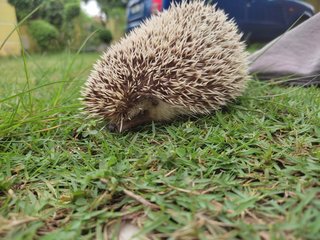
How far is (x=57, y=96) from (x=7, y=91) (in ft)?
2.34

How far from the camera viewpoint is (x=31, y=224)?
3.50ft

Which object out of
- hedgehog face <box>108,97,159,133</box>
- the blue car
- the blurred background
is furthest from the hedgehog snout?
the blue car

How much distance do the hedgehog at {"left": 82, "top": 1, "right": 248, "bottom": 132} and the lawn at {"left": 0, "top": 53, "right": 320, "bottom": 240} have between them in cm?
11

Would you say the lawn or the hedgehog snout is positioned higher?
the hedgehog snout

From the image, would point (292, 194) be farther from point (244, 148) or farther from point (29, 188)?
point (29, 188)

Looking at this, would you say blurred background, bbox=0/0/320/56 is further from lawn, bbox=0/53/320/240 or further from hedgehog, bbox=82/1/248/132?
lawn, bbox=0/53/320/240

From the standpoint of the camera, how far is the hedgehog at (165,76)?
188cm

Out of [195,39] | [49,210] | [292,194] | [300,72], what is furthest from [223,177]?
[300,72]

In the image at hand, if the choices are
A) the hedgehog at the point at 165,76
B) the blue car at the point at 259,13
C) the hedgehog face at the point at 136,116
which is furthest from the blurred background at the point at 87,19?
the hedgehog face at the point at 136,116

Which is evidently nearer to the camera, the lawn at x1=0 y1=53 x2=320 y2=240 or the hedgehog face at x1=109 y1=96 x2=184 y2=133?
the lawn at x1=0 y1=53 x2=320 y2=240

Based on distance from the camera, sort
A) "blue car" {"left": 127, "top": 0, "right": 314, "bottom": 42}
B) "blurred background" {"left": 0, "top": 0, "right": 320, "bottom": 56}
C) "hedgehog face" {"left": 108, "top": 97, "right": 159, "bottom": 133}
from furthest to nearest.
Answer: "blue car" {"left": 127, "top": 0, "right": 314, "bottom": 42} → "blurred background" {"left": 0, "top": 0, "right": 320, "bottom": 56} → "hedgehog face" {"left": 108, "top": 97, "right": 159, "bottom": 133}

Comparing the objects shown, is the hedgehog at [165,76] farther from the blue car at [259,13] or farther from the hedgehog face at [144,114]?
the blue car at [259,13]

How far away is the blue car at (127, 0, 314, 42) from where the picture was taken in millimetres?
3816

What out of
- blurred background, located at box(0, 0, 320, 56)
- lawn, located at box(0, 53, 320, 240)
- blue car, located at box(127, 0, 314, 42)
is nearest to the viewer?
lawn, located at box(0, 53, 320, 240)
